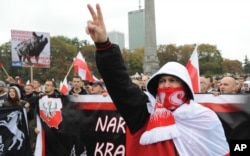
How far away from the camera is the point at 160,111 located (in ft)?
8.63

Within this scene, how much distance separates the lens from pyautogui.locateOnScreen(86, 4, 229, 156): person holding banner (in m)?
2.43

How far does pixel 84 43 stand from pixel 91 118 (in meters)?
77.4

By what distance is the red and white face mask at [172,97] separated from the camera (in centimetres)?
269

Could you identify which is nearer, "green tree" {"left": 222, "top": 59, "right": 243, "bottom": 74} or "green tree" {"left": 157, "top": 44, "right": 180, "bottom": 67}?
"green tree" {"left": 157, "top": 44, "right": 180, "bottom": 67}

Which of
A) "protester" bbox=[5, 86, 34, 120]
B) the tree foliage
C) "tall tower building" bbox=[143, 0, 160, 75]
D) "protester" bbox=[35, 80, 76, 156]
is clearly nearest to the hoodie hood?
"protester" bbox=[35, 80, 76, 156]

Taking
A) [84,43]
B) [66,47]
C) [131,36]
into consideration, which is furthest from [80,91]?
[84,43]

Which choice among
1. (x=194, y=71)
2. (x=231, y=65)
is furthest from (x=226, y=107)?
(x=231, y=65)

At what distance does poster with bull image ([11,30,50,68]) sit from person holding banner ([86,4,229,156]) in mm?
8948

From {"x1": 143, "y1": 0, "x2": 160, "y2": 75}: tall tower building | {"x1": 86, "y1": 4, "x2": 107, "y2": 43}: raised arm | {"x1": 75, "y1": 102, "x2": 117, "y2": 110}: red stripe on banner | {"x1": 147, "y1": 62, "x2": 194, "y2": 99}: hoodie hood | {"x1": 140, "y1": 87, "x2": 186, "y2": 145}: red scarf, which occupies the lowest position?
{"x1": 75, "y1": 102, "x2": 117, "y2": 110}: red stripe on banner

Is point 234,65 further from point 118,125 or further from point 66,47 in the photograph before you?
point 118,125

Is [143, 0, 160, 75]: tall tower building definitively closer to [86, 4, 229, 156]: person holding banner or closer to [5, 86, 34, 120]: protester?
[5, 86, 34, 120]: protester

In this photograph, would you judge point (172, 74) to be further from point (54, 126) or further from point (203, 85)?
point (203, 85)

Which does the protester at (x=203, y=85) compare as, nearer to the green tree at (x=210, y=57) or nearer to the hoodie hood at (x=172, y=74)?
the hoodie hood at (x=172, y=74)

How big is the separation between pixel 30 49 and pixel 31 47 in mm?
148
